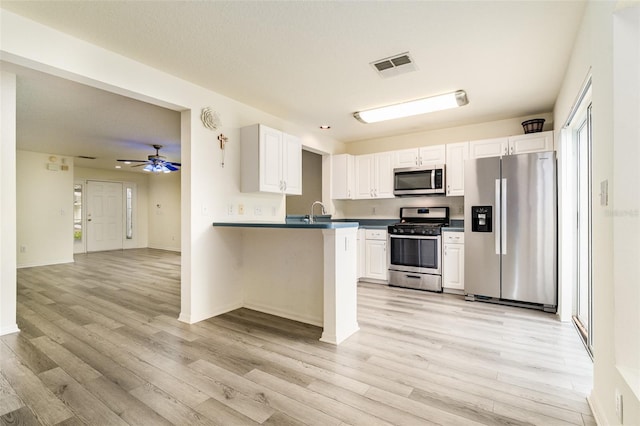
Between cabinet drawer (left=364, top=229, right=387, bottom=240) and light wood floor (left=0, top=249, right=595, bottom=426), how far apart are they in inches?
54.5

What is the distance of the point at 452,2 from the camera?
196 cm

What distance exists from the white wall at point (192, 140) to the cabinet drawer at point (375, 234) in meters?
1.59

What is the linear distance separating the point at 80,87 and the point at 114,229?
6804 mm

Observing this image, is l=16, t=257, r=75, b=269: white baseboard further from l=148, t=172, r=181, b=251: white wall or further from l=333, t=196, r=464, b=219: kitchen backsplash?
l=333, t=196, r=464, b=219: kitchen backsplash

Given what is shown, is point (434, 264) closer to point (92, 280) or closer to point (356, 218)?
point (356, 218)

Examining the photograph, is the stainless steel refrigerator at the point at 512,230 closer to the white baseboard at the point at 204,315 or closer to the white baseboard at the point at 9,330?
the white baseboard at the point at 204,315

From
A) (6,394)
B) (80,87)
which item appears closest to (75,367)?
(6,394)

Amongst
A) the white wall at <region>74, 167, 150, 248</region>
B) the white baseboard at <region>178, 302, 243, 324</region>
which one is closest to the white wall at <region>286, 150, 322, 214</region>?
the white baseboard at <region>178, 302, 243, 324</region>

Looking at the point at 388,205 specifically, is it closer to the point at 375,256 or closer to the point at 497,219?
the point at 375,256

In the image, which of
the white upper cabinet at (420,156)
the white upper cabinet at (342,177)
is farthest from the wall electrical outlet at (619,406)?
the white upper cabinet at (342,177)

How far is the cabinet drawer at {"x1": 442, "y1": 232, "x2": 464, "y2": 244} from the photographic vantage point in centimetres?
419

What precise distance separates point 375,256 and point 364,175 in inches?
55.1

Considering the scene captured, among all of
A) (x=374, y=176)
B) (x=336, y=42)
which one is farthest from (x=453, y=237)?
(x=336, y=42)

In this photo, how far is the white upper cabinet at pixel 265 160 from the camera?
3520 millimetres
